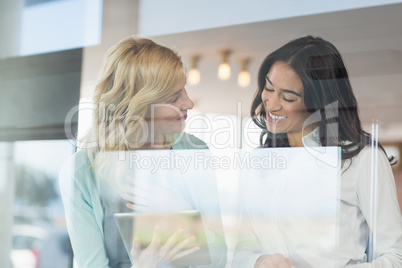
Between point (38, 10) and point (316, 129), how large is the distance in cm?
111

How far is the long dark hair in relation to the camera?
4.40 feet

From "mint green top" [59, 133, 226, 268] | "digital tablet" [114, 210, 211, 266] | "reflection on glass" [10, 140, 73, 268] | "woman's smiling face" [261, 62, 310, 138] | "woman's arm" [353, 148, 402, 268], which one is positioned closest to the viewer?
"woman's arm" [353, 148, 402, 268]

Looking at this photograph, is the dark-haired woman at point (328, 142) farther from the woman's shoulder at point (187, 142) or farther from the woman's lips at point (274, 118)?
the woman's shoulder at point (187, 142)

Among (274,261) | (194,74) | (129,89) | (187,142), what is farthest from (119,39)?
(274,261)

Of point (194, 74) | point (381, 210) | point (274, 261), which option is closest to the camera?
point (381, 210)

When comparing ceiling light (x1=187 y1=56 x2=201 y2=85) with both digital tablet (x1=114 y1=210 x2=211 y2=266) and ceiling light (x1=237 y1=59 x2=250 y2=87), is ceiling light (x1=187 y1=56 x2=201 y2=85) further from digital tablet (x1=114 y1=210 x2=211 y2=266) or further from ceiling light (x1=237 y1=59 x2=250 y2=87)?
digital tablet (x1=114 y1=210 x2=211 y2=266)

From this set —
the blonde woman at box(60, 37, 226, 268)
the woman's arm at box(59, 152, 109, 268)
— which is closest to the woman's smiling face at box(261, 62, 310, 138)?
the blonde woman at box(60, 37, 226, 268)

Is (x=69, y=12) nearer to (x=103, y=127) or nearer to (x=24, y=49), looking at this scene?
(x=24, y=49)

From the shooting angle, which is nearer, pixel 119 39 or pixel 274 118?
pixel 274 118

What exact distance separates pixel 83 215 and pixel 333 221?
2.54ft

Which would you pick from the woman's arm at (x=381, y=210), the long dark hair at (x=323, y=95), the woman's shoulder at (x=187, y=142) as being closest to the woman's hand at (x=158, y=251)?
the woman's shoulder at (x=187, y=142)

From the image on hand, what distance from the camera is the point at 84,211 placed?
1.65 meters

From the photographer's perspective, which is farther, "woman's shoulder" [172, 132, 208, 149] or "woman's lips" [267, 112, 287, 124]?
"woman's shoulder" [172, 132, 208, 149]

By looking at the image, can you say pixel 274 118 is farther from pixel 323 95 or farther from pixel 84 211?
pixel 84 211
